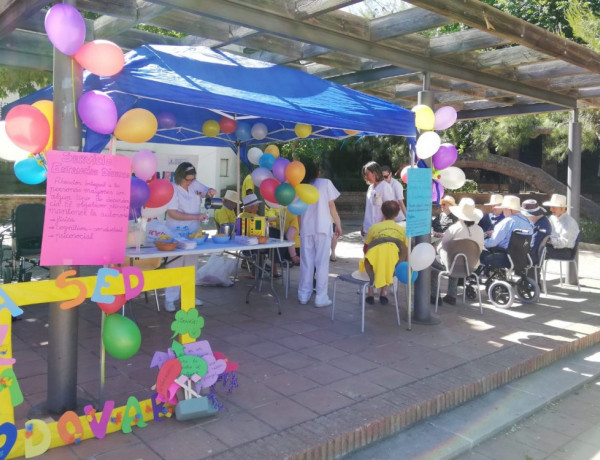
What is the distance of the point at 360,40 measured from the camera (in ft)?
15.4

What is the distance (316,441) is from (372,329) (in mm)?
2236

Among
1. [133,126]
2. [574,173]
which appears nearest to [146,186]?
[133,126]

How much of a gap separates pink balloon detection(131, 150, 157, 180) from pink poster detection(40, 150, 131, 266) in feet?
2.12

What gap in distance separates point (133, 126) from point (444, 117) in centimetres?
302

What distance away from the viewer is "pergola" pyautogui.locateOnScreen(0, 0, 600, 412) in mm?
3854

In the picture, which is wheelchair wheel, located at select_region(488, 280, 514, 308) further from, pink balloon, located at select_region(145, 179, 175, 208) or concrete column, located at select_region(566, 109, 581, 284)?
pink balloon, located at select_region(145, 179, 175, 208)

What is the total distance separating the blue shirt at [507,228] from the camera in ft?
20.1

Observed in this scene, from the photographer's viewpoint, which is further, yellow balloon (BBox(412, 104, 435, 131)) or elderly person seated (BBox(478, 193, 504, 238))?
elderly person seated (BBox(478, 193, 504, 238))

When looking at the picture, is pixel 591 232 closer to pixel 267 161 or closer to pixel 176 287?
pixel 267 161

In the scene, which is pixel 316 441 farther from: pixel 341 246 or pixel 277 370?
pixel 341 246

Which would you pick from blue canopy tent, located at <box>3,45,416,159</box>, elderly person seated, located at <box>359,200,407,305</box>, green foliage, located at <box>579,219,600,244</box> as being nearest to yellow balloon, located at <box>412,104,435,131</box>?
blue canopy tent, located at <box>3,45,416,159</box>

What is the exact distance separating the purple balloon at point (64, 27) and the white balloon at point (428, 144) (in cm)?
312

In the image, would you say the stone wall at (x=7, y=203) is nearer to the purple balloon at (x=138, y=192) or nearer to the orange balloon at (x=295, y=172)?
the orange balloon at (x=295, y=172)

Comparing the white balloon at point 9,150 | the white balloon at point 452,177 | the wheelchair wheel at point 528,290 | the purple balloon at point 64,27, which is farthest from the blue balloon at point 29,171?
the wheelchair wheel at point 528,290
